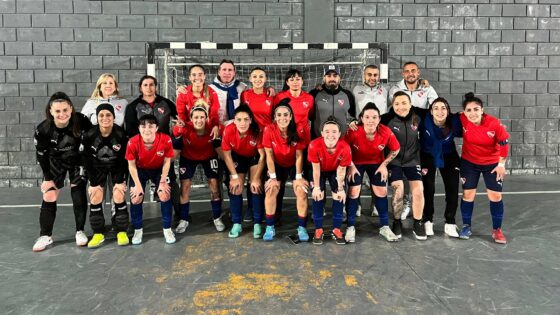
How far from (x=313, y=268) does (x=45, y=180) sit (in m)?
2.66

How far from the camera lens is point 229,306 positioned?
2.70 metres

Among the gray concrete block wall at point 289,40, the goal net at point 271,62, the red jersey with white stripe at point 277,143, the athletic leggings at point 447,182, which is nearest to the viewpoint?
the red jersey with white stripe at point 277,143

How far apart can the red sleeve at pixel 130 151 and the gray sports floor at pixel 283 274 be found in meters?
0.83

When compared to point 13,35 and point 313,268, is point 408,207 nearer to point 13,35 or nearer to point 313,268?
point 313,268

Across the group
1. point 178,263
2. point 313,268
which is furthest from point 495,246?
point 178,263

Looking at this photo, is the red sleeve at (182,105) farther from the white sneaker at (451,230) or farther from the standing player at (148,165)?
the white sneaker at (451,230)

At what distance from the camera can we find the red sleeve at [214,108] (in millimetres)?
4512

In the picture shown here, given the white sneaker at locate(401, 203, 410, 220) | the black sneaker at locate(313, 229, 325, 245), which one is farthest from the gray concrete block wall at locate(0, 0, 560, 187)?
the black sneaker at locate(313, 229, 325, 245)

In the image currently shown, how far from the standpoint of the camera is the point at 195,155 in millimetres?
4367

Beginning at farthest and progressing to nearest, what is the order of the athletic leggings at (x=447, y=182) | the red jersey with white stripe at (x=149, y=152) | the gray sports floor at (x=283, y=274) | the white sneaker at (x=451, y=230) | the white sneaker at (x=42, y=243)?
the athletic leggings at (x=447, y=182) → the white sneaker at (x=451, y=230) → the red jersey with white stripe at (x=149, y=152) → the white sneaker at (x=42, y=243) → the gray sports floor at (x=283, y=274)

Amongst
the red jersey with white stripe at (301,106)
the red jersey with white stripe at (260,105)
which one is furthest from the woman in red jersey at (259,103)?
the red jersey with white stripe at (301,106)

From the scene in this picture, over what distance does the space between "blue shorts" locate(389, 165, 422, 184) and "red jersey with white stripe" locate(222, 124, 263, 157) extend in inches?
52.7

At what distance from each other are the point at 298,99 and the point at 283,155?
76 cm

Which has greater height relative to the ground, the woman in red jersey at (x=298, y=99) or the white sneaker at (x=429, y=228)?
Result: the woman in red jersey at (x=298, y=99)
